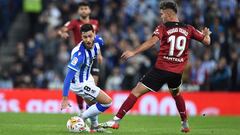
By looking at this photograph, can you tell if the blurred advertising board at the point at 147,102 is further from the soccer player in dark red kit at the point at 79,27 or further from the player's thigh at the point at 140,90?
the player's thigh at the point at 140,90

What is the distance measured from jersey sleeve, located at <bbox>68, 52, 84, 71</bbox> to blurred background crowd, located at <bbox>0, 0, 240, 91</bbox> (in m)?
11.3

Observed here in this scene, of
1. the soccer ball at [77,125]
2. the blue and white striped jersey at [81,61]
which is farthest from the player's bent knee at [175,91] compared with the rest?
the soccer ball at [77,125]

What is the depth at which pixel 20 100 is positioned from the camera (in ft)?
78.3

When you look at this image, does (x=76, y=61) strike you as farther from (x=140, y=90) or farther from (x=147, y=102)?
(x=147, y=102)

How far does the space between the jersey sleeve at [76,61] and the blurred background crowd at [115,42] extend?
11348 mm

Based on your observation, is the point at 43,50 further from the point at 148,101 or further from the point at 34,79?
the point at 148,101

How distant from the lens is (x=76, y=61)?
12.8 m

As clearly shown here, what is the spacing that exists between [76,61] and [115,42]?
42.0ft

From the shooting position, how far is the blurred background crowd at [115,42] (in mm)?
24125

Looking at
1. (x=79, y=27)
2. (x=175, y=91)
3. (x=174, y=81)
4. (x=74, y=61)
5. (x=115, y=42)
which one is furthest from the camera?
(x=115, y=42)

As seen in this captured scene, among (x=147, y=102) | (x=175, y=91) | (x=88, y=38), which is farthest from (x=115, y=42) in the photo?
(x=88, y=38)

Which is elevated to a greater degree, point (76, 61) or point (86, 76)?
point (76, 61)

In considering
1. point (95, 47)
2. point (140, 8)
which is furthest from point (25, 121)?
point (140, 8)

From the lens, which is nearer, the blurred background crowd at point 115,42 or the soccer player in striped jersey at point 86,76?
the soccer player in striped jersey at point 86,76
